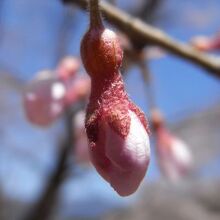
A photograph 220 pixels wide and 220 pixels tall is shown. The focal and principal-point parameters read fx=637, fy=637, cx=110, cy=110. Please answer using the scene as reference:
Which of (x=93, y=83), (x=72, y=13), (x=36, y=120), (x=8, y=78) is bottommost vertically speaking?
(x=93, y=83)

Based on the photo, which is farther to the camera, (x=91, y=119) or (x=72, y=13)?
(x=72, y=13)

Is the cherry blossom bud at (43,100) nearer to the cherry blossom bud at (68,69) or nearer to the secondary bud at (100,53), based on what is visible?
the cherry blossom bud at (68,69)

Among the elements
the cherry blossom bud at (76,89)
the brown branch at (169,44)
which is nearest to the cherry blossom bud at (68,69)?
the cherry blossom bud at (76,89)

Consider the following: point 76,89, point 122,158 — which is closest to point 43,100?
point 76,89

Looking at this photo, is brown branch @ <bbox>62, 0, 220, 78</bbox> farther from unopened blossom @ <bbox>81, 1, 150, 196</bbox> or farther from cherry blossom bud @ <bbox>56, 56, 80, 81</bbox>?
unopened blossom @ <bbox>81, 1, 150, 196</bbox>

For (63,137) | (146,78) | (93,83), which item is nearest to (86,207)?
(63,137)

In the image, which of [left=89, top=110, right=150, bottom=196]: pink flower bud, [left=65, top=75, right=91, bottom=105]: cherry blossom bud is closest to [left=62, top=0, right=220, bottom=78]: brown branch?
[left=65, top=75, right=91, bottom=105]: cherry blossom bud

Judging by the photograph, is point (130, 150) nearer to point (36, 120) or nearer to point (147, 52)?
point (36, 120)
